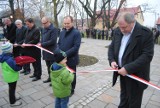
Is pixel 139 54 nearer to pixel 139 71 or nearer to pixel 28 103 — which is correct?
pixel 139 71

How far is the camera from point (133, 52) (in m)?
2.47

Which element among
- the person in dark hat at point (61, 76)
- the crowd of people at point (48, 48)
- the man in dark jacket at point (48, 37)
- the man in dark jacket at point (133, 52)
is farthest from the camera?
the man in dark jacket at point (48, 37)

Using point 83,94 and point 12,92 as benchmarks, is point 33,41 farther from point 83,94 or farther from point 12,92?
point 83,94

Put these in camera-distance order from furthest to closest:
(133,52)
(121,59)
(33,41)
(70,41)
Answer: (33,41)
(70,41)
(121,59)
(133,52)

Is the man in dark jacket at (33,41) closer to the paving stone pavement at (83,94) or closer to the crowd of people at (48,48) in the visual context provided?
the crowd of people at (48,48)

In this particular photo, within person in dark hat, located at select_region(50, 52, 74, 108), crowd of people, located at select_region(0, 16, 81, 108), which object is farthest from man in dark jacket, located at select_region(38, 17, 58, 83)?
person in dark hat, located at select_region(50, 52, 74, 108)

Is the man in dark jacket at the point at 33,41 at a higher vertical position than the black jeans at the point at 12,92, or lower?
higher

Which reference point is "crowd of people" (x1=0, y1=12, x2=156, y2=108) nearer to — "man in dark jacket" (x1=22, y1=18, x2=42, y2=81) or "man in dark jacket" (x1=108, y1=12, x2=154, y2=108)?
"man in dark jacket" (x1=108, y1=12, x2=154, y2=108)

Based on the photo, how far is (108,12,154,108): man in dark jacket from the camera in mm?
2379

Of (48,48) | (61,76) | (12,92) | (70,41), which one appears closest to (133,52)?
(61,76)

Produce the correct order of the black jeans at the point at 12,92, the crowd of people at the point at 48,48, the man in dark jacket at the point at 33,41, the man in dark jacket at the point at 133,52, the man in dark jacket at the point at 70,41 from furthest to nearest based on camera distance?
the man in dark jacket at the point at 33,41, the man in dark jacket at the point at 70,41, the black jeans at the point at 12,92, the crowd of people at the point at 48,48, the man in dark jacket at the point at 133,52

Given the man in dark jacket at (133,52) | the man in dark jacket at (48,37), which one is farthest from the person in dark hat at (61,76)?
the man in dark jacket at (48,37)

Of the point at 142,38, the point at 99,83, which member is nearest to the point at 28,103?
the point at 99,83

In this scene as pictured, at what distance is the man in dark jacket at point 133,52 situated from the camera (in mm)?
2379
